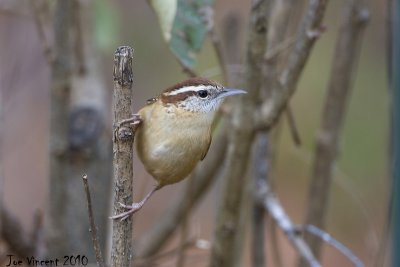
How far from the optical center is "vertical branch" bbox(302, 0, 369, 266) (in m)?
3.09

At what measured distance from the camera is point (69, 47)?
306cm

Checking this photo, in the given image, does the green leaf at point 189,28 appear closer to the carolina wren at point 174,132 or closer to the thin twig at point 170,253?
the carolina wren at point 174,132

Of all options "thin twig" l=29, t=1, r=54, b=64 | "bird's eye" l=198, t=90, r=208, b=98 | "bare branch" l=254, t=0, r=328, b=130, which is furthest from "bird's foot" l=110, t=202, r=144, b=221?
"thin twig" l=29, t=1, r=54, b=64

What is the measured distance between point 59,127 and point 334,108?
1.18 meters

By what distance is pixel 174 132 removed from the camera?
2201 mm

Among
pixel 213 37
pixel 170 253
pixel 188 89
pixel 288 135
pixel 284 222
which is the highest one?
pixel 213 37

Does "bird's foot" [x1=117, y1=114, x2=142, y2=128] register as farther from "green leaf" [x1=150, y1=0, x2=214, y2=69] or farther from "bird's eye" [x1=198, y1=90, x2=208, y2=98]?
"green leaf" [x1=150, y1=0, x2=214, y2=69]

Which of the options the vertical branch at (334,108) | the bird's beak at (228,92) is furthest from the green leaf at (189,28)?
the vertical branch at (334,108)

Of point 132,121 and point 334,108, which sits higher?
point 132,121

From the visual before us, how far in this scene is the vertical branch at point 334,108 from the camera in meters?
3.09

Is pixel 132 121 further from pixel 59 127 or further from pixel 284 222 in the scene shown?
pixel 284 222

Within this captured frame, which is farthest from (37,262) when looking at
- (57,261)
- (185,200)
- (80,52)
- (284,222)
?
(284,222)

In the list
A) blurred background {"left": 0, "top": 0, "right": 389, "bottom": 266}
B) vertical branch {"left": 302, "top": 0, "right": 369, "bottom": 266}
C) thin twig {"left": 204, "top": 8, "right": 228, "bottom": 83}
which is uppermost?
thin twig {"left": 204, "top": 8, "right": 228, "bottom": 83}

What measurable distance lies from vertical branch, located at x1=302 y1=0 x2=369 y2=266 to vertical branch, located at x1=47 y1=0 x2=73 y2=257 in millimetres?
1091
